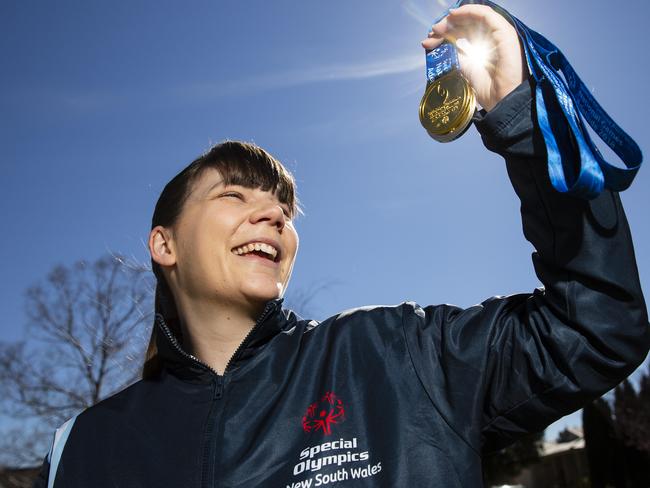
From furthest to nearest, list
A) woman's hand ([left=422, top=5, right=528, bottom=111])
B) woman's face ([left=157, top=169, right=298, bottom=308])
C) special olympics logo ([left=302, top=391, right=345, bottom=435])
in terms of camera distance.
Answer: woman's face ([left=157, top=169, right=298, bottom=308]), special olympics logo ([left=302, top=391, right=345, bottom=435]), woman's hand ([left=422, top=5, right=528, bottom=111])

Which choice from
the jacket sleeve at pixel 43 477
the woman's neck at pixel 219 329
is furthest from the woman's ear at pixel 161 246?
the jacket sleeve at pixel 43 477

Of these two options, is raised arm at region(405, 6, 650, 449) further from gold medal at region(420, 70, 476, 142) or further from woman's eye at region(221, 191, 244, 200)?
woman's eye at region(221, 191, 244, 200)

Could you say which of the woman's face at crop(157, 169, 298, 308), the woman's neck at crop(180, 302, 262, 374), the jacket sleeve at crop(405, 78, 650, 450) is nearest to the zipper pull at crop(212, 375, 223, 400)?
the woman's neck at crop(180, 302, 262, 374)

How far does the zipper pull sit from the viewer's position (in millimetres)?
2068

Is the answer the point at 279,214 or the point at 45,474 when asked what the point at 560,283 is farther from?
the point at 45,474

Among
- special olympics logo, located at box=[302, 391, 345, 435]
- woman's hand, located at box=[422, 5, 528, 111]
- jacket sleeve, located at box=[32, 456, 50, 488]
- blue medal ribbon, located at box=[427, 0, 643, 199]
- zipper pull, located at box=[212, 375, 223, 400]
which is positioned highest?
woman's hand, located at box=[422, 5, 528, 111]

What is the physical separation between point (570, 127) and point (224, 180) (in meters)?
1.51

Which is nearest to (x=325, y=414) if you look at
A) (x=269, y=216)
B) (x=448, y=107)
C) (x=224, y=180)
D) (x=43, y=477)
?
(x=269, y=216)

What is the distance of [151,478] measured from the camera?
1.98 metres

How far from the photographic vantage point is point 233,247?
89.5 inches

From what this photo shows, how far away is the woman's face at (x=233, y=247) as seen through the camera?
7.34ft

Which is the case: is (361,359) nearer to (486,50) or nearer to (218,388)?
(218,388)

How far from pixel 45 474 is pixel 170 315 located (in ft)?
2.74

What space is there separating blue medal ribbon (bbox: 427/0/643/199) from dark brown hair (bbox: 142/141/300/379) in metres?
1.20
